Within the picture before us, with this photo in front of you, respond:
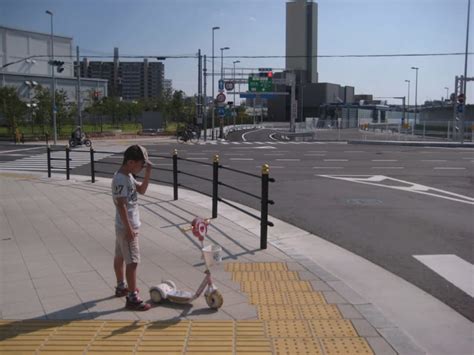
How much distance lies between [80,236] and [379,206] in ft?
21.9

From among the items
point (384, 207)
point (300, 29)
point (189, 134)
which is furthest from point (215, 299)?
point (300, 29)

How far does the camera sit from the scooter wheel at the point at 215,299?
207 inches

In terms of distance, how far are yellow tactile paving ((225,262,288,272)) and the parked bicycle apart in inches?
1464

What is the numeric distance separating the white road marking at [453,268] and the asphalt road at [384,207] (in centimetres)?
10

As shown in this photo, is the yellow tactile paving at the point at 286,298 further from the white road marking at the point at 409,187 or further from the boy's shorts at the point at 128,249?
the white road marking at the point at 409,187

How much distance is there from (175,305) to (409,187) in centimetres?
1173

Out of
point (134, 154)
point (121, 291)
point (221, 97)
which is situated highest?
point (221, 97)

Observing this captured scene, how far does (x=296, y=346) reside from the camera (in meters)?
4.43

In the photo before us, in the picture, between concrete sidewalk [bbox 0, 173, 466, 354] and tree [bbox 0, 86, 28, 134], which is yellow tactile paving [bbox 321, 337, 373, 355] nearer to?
concrete sidewalk [bbox 0, 173, 466, 354]

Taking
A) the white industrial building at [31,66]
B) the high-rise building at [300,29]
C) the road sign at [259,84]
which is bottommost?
the road sign at [259,84]

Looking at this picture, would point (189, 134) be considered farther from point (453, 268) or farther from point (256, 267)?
point (453, 268)

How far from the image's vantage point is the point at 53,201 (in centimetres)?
1233

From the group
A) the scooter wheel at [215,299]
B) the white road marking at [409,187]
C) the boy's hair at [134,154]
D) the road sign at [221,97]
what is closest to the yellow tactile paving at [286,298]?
the scooter wheel at [215,299]

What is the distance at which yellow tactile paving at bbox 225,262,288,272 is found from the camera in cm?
688
